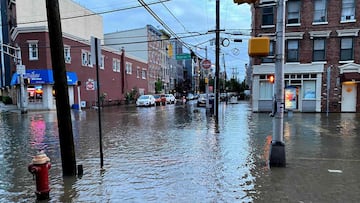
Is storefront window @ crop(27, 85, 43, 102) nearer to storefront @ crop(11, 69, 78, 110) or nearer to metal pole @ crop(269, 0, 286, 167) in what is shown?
storefront @ crop(11, 69, 78, 110)

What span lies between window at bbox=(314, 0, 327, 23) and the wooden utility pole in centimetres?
2252

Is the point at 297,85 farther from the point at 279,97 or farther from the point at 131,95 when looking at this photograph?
the point at 131,95

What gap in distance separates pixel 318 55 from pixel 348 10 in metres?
4.06

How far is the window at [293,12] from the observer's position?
76.9 ft

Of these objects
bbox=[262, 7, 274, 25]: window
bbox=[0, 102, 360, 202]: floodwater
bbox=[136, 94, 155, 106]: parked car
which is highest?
bbox=[262, 7, 274, 25]: window

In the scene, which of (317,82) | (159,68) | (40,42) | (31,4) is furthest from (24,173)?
(159,68)

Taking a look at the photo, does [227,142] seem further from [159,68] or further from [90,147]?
[159,68]

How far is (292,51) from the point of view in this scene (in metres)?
23.7

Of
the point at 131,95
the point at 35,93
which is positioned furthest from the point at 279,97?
the point at 131,95

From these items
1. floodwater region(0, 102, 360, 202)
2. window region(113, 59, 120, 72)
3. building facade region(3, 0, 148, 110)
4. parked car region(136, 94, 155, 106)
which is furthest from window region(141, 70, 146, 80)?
floodwater region(0, 102, 360, 202)

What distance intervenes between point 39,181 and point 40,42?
1116 inches

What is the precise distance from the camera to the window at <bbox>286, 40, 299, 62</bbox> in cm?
2355

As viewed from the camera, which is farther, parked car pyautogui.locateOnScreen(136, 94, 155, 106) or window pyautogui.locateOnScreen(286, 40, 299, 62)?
parked car pyautogui.locateOnScreen(136, 94, 155, 106)

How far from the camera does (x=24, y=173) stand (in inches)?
263
